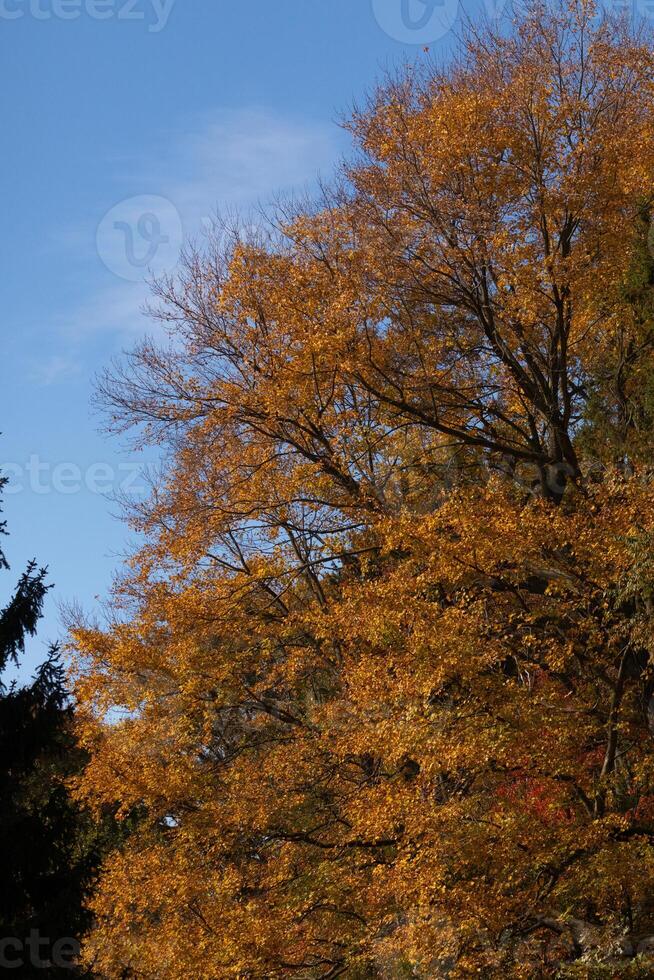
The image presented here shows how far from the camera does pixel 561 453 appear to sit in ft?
51.1

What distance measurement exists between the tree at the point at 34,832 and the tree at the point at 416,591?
3190 millimetres

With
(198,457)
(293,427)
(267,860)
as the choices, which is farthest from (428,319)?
(267,860)

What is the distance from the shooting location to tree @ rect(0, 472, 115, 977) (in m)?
12.2

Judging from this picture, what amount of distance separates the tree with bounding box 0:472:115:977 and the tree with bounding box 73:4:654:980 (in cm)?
319

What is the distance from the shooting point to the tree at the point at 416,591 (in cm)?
1323

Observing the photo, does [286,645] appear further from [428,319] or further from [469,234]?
[469,234]

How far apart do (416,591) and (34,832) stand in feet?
20.2

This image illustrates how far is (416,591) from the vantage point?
578 inches

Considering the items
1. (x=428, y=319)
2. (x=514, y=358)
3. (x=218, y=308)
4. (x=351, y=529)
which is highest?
(x=218, y=308)

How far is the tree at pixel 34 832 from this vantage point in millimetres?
12188

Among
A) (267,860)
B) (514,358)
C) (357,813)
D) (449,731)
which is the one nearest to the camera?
(449,731)

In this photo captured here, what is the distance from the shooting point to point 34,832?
12648 millimetres

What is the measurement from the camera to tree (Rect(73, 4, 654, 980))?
13.2 metres

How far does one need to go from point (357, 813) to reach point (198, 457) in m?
6.76
